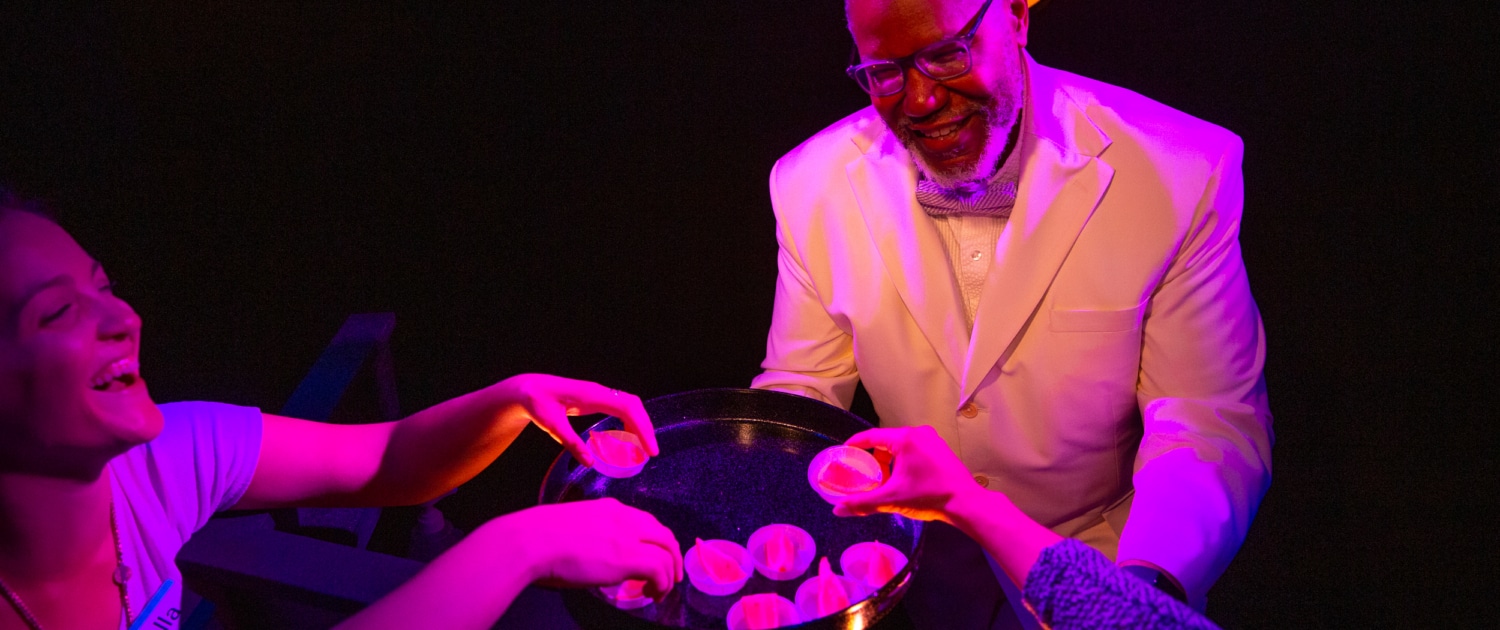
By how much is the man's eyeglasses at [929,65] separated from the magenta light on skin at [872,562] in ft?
2.47

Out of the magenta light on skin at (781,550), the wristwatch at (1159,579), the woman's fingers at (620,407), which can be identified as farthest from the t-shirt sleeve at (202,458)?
the wristwatch at (1159,579)

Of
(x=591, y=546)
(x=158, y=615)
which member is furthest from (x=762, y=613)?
(x=158, y=615)

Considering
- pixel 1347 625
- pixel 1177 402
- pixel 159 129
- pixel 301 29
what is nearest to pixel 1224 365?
pixel 1177 402

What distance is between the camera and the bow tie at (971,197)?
1.74 meters

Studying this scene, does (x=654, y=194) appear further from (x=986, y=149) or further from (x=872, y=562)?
(x=872, y=562)

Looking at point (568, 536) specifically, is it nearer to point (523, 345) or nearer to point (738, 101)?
point (738, 101)

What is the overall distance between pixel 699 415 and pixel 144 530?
30.2 inches

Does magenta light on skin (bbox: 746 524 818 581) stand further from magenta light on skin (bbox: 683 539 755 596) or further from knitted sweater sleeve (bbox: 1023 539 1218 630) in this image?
knitted sweater sleeve (bbox: 1023 539 1218 630)

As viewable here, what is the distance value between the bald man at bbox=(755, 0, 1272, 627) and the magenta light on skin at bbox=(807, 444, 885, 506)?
0.85 feet

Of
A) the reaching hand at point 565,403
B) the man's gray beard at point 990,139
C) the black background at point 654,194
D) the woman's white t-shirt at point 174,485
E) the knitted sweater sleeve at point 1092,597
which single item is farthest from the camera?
the black background at point 654,194

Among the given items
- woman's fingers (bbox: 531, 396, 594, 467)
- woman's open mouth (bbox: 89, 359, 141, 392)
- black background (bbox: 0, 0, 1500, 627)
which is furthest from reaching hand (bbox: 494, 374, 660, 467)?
black background (bbox: 0, 0, 1500, 627)

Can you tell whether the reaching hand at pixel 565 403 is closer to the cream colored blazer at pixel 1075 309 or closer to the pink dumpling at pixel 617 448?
the pink dumpling at pixel 617 448

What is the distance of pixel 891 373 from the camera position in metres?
1.88

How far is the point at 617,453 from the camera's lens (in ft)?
4.60
